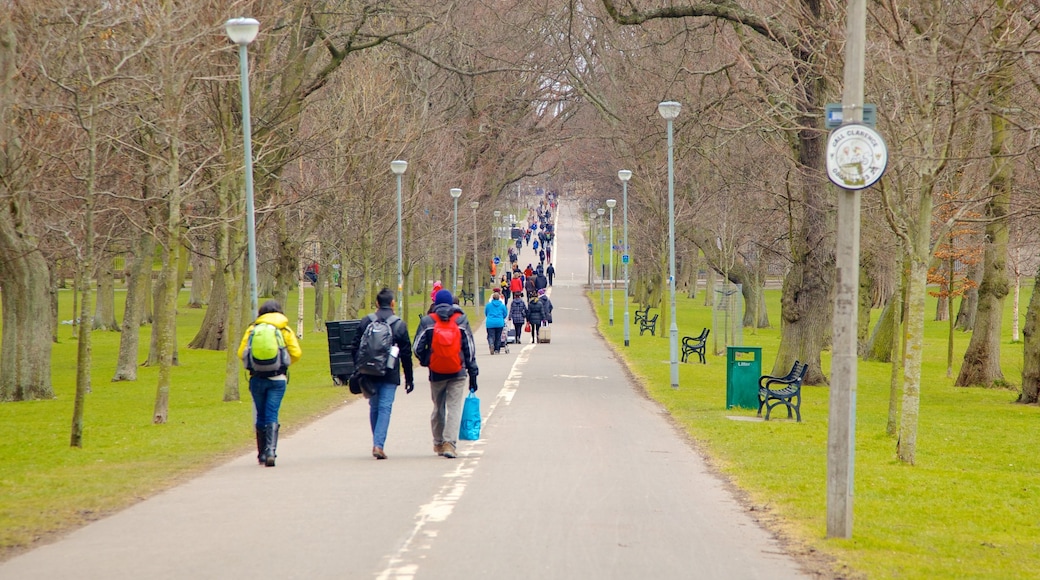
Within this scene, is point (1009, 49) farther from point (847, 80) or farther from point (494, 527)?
point (494, 527)

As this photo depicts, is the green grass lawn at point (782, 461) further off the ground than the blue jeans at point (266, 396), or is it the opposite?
the blue jeans at point (266, 396)

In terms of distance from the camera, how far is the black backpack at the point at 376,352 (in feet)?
42.7

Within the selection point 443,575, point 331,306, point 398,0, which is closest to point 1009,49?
point 443,575

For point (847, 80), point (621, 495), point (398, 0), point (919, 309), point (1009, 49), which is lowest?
point (621, 495)

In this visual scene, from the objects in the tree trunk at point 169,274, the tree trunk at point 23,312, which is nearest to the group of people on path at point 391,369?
the tree trunk at point 169,274

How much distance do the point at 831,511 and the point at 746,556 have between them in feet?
3.39

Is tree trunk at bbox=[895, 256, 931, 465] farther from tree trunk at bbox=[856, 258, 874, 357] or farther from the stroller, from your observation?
tree trunk at bbox=[856, 258, 874, 357]

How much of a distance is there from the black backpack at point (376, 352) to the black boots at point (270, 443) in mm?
1081

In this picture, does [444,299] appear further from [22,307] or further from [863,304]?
[863,304]

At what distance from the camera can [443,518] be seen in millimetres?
9383

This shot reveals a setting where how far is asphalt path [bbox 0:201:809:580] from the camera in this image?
7.75 m

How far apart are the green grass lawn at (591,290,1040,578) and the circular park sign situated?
264 centimetres

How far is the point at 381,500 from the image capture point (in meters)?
10.3

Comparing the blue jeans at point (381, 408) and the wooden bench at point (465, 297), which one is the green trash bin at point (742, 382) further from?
the wooden bench at point (465, 297)
